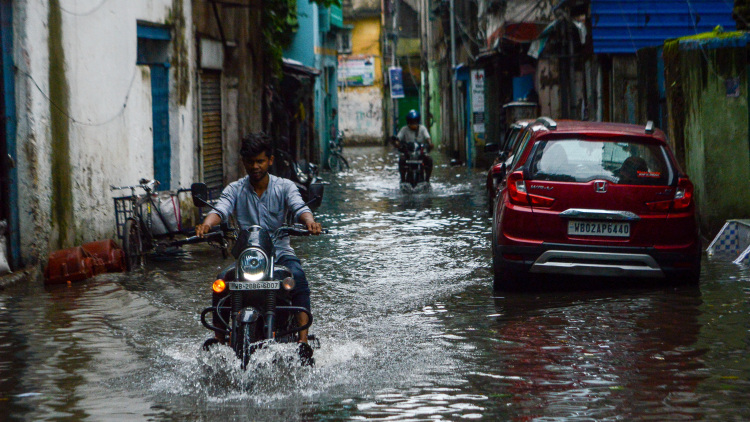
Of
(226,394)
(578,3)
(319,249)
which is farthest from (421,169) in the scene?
(226,394)

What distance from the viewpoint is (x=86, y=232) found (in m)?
12.1

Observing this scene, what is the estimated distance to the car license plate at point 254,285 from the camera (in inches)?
231

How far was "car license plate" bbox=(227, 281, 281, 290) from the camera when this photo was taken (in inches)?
231

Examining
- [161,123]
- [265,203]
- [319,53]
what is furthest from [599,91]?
[319,53]

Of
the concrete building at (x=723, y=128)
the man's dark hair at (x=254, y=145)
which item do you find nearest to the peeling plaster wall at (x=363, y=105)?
the concrete building at (x=723, y=128)

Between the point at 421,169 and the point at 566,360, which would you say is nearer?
the point at 566,360

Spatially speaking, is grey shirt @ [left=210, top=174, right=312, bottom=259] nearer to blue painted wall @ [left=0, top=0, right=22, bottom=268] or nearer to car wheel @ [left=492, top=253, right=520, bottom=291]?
car wheel @ [left=492, top=253, right=520, bottom=291]

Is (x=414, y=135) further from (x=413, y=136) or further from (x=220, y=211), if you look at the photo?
(x=220, y=211)

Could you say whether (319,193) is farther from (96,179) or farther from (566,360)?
(96,179)

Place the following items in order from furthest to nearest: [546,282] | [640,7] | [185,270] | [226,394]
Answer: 1. [640,7]
2. [185,270]
3. [546,282]
4. [226,394]

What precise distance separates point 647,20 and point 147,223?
10.8m

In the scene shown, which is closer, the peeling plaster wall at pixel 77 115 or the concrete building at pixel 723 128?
the peeling plaster wall at pixel 77 115

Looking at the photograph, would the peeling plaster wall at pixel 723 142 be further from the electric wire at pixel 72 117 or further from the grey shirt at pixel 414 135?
the grey shirt at pixel 414 135

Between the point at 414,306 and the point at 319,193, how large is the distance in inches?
120
